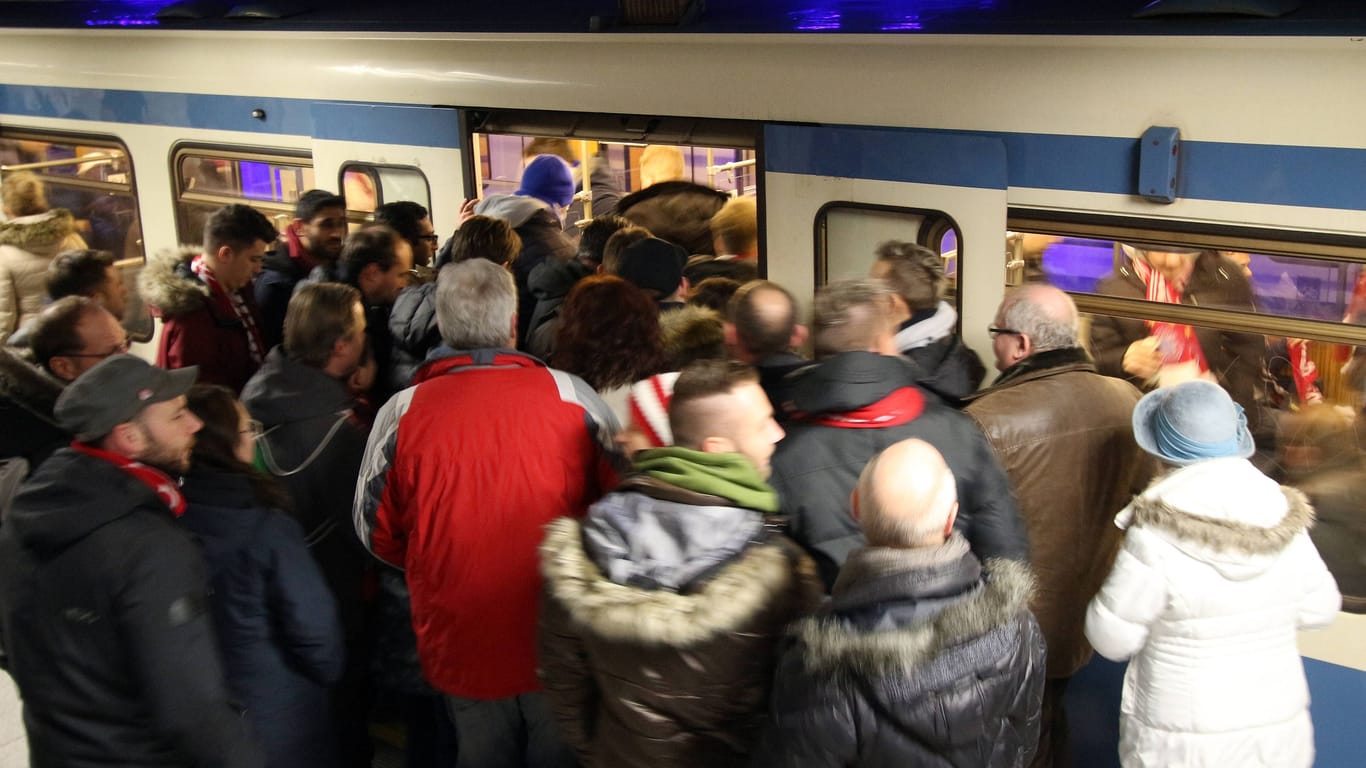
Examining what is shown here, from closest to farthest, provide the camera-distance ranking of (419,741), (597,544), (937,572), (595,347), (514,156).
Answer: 1. (937,572)
2. (597,544)
3. (595,347)
4. (419,741)
5. (514,156)

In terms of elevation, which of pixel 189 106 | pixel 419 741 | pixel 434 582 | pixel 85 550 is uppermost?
pixel 189 106

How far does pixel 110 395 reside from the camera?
289cm

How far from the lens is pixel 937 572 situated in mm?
2172

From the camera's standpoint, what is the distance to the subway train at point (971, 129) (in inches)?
123

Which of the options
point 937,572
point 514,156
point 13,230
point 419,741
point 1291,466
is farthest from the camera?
point 514,156

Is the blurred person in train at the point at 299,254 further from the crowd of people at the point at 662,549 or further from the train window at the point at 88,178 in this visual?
the train window at the point at 88,178

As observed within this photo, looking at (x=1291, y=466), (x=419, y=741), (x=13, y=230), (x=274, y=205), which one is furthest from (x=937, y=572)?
(x=13, y=230)

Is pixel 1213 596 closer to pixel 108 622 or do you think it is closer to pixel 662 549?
pixel 662 549

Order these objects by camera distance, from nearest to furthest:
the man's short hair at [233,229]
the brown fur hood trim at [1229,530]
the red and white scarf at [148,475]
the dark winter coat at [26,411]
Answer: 1. the brown fur hood trim at [1229,530]
2. the red and white scarf at [148,475]
3. the dark winter coat at [26,411]
4. the man's short hair at [233,229]

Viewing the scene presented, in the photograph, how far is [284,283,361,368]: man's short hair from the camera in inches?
146

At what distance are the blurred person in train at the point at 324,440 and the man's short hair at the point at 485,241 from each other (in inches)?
27.5

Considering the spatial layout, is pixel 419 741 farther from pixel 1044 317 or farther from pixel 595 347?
pixel 1044 317

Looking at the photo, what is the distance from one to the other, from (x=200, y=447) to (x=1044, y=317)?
6.73 feet

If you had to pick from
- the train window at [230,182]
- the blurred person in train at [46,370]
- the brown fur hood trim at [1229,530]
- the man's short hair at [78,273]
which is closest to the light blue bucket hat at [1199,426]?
the brown fur hood trim at [1229,530]
